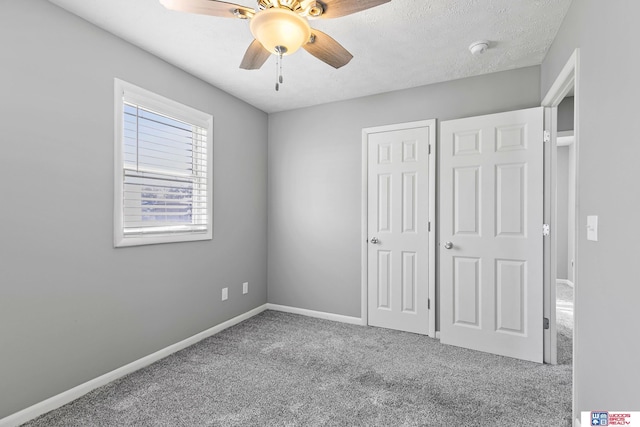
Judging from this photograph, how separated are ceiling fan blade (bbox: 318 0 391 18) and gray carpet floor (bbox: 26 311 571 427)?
7.41 feet

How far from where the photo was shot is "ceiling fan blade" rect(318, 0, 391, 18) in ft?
4.71

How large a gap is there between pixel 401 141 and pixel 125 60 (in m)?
2.56

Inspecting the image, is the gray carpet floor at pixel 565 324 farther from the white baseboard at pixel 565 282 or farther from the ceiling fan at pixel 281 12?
the ceiling fan at pixel 281 12

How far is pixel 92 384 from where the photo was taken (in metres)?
2.13

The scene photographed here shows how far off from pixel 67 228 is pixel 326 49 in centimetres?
202

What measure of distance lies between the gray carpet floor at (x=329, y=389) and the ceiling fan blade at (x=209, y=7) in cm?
227

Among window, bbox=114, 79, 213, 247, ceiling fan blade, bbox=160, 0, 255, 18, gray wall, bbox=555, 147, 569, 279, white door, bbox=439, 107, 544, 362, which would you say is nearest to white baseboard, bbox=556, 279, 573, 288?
gray wall, bbox=555, 147, 569, 279

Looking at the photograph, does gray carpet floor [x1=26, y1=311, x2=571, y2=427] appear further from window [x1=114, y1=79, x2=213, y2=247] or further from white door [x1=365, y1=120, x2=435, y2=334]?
window [x1=114, y1=79, x2=213, y2=247]

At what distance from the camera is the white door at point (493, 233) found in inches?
101

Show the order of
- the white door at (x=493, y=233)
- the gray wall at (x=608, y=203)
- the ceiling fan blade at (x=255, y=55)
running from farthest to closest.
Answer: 1. the white door at (x=493, y=233)
2. the ceiling fan blade at (x=255, y=55)
3. the gray wall at (x=608, y=203)

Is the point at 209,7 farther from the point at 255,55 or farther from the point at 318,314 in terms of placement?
the point at 318,314

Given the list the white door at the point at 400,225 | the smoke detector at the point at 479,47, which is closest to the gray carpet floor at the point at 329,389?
the white door at the point at 400,225

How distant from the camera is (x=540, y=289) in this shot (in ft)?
8.35

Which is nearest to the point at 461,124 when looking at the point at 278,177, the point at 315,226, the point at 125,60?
the point at 315,226
